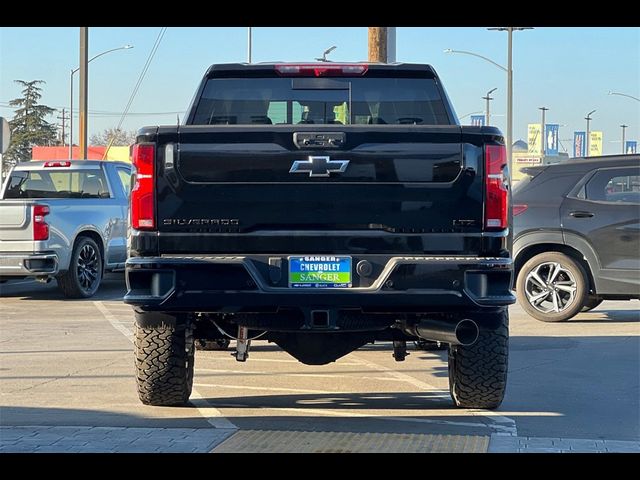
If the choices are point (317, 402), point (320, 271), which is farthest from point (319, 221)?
point (317, 402)

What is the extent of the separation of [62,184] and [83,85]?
10438mm

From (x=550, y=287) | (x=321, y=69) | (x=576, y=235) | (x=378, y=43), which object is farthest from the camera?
(x=378, y=43)

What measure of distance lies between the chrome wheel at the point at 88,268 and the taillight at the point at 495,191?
982 centimetres

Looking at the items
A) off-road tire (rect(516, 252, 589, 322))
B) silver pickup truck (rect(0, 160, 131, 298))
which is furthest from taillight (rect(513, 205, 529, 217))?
silver pickup truck (rect(0, 160, 131, 298))

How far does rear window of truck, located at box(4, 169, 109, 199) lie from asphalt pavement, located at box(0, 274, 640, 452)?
4.72m

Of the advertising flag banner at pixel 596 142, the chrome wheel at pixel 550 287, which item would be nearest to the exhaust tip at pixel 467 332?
the chrome wheel at pixel 550 287

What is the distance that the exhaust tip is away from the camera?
249 inches

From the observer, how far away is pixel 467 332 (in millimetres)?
6340

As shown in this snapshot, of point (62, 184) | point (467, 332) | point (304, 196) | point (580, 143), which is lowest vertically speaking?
point (467, 332)

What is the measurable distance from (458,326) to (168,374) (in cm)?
198

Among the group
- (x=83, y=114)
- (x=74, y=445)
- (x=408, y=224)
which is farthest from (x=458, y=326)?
(x=83, y=114)

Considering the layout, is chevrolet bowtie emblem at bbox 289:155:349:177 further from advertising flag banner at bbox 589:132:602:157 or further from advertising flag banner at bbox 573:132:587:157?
advertising flag banner at bbox 589:132:602:157

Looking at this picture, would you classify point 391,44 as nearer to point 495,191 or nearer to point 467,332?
point 495,191

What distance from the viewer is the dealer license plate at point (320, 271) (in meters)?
6.12
